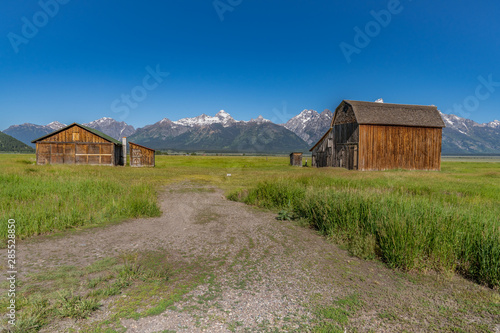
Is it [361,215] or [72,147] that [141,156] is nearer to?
[72,147]

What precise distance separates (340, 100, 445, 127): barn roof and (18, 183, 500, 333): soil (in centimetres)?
2988

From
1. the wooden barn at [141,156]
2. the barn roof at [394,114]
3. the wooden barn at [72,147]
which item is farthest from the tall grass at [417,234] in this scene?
the wooden barn at [72,147]

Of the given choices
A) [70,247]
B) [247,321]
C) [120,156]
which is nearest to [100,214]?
[70,247]

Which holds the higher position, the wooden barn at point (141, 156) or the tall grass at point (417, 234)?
the wooden barn at point (141, 156)

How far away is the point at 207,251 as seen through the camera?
7.62 meters

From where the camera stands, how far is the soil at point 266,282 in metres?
4.27

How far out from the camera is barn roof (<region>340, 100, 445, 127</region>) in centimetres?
3541

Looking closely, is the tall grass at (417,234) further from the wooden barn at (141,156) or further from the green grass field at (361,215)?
the wooden barn at (141,156)

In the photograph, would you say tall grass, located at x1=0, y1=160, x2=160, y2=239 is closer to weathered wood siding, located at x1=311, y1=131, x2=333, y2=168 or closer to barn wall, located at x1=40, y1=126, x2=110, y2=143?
barn wall, located at x1=40, y1=126, x2=110, y2=143

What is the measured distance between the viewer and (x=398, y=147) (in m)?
35.8

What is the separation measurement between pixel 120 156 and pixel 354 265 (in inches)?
1991

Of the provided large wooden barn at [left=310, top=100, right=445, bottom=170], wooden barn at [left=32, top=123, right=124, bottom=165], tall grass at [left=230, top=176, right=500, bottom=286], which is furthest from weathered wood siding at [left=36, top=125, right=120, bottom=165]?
tall grass at [left=230, top=176, right=500, bottom=286]

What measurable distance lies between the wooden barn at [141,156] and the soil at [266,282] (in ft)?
132

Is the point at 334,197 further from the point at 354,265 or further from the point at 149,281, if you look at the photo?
the point at 149,281
